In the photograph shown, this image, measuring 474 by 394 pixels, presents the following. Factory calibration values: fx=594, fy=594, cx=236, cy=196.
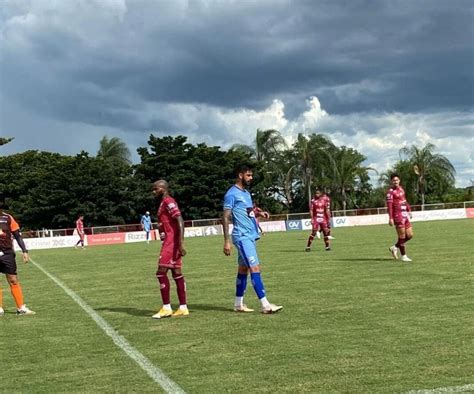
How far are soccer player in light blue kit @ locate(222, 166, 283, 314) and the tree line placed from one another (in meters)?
42.2

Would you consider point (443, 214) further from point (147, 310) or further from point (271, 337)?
point (271, 337)

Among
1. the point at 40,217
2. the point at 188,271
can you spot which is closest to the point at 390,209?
the point at 188,271

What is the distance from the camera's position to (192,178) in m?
57.2

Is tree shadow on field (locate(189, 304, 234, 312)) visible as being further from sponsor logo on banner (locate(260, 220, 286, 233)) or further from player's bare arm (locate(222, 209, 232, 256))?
sponsor logo on banner (locate(260, 220, 286, 233))

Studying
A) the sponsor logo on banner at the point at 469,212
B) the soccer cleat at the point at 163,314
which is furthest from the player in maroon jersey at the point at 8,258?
the sponsor logo on banner at the point at 469,212

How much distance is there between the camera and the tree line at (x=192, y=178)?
180 feet

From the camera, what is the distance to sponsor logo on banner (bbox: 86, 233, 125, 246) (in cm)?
4166

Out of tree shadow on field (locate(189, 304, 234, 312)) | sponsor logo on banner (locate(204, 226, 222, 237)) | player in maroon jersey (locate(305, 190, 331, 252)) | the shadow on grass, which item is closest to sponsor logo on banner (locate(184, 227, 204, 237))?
sponsor logo on banner (locate(204, 226, 222, 237))

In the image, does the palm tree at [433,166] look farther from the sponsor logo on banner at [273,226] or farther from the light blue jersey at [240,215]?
the light blue jersey at [240,215]

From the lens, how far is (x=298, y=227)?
4638 cm

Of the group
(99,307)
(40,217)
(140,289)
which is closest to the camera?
(99,307)

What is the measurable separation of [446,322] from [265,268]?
810 cm

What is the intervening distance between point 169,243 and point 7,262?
301cm

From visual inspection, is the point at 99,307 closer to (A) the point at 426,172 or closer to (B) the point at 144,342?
(B) the point at 144,342
